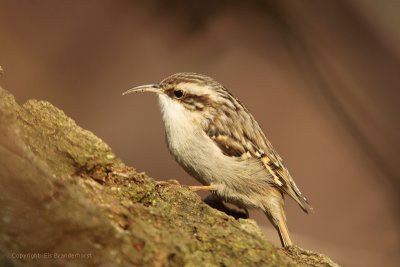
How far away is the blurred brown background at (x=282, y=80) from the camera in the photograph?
13.6 ft

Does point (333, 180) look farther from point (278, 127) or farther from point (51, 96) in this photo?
point (51, 96)

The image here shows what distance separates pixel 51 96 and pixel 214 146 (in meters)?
1.62

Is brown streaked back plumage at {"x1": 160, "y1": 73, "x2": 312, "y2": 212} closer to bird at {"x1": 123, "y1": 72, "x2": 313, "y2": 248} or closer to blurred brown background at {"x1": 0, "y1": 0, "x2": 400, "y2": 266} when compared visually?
bird at {"x1": 123, "y1": 72, "x2": 313, "y2": 248}

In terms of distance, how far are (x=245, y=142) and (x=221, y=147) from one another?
0.13 metres

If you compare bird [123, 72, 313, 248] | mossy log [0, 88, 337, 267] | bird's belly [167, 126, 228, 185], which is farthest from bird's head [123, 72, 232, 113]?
mossy log [0, 88, 337, 267]

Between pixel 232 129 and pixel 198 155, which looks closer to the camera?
pixel 198 155

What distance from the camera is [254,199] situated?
9.11 feet

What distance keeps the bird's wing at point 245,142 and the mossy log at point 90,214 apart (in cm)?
80

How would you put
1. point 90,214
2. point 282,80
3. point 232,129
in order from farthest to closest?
point 282,80
point 232,129
point 90,214

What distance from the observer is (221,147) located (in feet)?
8.92

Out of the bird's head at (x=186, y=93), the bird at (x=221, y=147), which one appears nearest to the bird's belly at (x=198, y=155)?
the bird at (x=221, y=147)

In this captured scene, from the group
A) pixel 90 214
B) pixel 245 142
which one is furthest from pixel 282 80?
pixel 90 214

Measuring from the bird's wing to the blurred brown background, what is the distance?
1249 mm

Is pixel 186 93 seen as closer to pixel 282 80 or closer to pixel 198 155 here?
pixel 198 155
